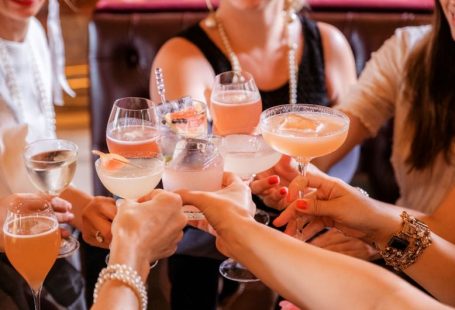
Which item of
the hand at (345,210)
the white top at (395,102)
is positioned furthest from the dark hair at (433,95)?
the hand at (345,210)

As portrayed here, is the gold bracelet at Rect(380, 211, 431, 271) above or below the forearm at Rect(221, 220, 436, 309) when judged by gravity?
below

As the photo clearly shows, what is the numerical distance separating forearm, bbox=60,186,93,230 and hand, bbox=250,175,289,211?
43 centimetres

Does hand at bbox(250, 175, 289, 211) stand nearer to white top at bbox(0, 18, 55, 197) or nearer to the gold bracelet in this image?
the gold bracelet

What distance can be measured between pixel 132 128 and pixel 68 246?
0.34 m

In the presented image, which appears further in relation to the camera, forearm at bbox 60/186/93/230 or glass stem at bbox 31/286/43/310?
forearm at bbox 60/186/93/230

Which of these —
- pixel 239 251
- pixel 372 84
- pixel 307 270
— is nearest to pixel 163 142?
pixel 239 251

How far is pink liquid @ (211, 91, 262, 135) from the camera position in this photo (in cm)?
155

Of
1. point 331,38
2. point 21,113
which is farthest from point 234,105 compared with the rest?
point 331,38

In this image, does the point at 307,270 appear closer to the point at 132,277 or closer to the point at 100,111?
the point at 132,277

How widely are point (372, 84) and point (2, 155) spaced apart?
113cm

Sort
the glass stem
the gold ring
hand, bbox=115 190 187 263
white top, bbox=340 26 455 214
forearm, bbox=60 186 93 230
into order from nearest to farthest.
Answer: hand, bbox=115 190 187 263 < the glass stem < the gold ring < forearm, bbox=60 186 93 230 < white top, bbox=340 26 455 214

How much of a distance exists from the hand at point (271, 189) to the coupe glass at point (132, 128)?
0.96 feet

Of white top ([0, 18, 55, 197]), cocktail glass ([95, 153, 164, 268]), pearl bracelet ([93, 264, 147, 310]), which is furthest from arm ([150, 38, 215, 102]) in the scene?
pearl bracelet ([93, 264, 147, 310])

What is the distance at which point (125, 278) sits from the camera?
106 cm
